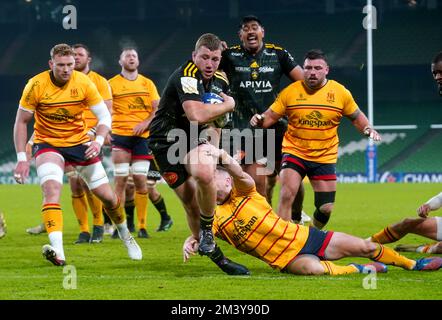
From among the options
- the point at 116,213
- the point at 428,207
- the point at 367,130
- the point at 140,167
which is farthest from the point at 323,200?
the point at 140,167

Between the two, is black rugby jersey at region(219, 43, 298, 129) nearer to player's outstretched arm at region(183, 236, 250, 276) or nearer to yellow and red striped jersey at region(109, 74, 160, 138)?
yellow and red striped jersey at region(109, 74, 160, 138)

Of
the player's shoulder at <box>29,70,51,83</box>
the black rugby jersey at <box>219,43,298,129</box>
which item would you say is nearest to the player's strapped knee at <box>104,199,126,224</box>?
the player's shoulder at <box>29,70,51,83</box>

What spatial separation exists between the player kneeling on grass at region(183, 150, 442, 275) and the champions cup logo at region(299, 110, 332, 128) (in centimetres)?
225

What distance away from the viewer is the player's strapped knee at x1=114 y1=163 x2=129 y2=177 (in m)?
11.8

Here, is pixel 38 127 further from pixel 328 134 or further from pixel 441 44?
pixel 441 44

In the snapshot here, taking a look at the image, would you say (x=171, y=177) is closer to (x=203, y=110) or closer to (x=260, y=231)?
(x=203, y=110)

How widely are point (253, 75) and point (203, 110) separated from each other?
307 centimetres

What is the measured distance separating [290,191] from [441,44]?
1975 centimetres

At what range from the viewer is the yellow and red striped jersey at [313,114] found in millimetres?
9688

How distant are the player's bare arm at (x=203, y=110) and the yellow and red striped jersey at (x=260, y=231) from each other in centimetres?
66

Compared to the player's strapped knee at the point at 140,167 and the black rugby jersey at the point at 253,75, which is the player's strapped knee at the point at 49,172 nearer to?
the black rugby jersey at the point at 253,75

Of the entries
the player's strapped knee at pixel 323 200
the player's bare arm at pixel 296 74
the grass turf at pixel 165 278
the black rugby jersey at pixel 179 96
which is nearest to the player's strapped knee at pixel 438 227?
the grass turf at pixel 165 278

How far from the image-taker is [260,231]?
293 inches

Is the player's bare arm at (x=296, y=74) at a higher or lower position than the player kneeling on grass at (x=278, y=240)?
higher
